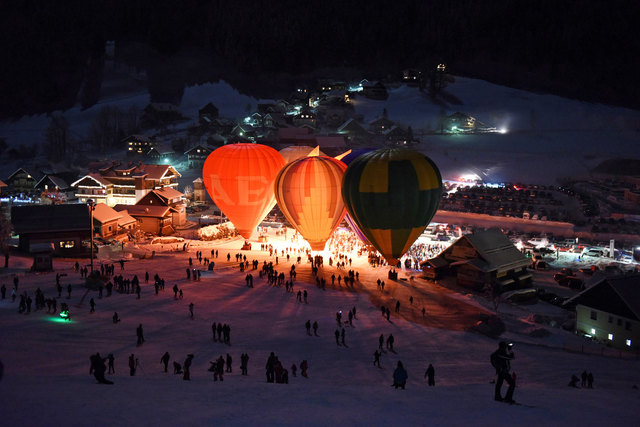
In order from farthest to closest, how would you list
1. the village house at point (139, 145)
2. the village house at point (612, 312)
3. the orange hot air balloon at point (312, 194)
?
1. the village house at point (139, 145)
2. the orange hot air balloon at point (312, 194)
3. the village house at point (612, 312)

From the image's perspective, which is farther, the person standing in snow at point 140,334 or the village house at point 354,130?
the village house at point 354,130

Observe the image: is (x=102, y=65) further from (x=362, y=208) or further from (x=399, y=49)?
(x=362, y=208)

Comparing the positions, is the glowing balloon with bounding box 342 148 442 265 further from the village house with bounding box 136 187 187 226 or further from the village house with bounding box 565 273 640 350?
the village house with bounding box 136 187 187 226

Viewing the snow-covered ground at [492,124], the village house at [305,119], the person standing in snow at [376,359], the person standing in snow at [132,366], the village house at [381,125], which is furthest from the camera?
the village house at [305,119]

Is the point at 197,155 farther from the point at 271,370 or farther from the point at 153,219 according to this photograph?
the point at 271,370

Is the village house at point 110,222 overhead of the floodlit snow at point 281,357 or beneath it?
overhead

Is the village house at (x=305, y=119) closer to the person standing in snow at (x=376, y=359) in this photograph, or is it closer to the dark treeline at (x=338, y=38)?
the dark treeline at (x=338, y=38)

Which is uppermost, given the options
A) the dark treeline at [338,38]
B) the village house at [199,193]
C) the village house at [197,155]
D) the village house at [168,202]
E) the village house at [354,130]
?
the dark treeline at [338,38]

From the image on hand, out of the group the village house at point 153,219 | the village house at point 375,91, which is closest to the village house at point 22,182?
the village house at point 153,219
